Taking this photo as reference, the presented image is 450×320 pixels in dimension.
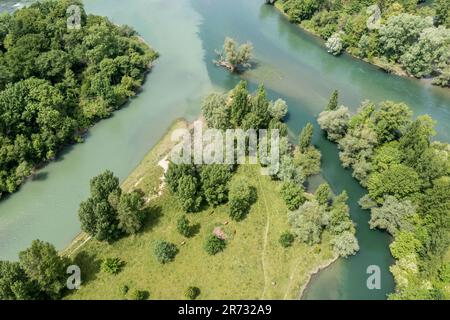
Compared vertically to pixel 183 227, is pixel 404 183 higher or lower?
higher


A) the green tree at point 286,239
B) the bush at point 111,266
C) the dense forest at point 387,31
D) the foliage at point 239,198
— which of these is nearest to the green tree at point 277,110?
the foliage at point 239,198

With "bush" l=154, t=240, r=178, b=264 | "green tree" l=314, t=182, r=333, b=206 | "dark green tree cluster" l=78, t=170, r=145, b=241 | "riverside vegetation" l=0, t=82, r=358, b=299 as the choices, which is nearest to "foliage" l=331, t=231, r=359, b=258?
"riverside vegetation" l=0, t=82, r=358, b=299

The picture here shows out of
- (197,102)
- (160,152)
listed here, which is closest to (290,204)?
(160,152)

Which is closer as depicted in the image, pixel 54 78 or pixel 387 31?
pixel 54 78

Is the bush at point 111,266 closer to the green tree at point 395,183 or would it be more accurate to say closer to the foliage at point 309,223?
the foliage at point 309,223

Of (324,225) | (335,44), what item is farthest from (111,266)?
(335,44)

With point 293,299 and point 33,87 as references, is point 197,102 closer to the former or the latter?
point 33,87

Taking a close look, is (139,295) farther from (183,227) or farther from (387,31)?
(387,31)
